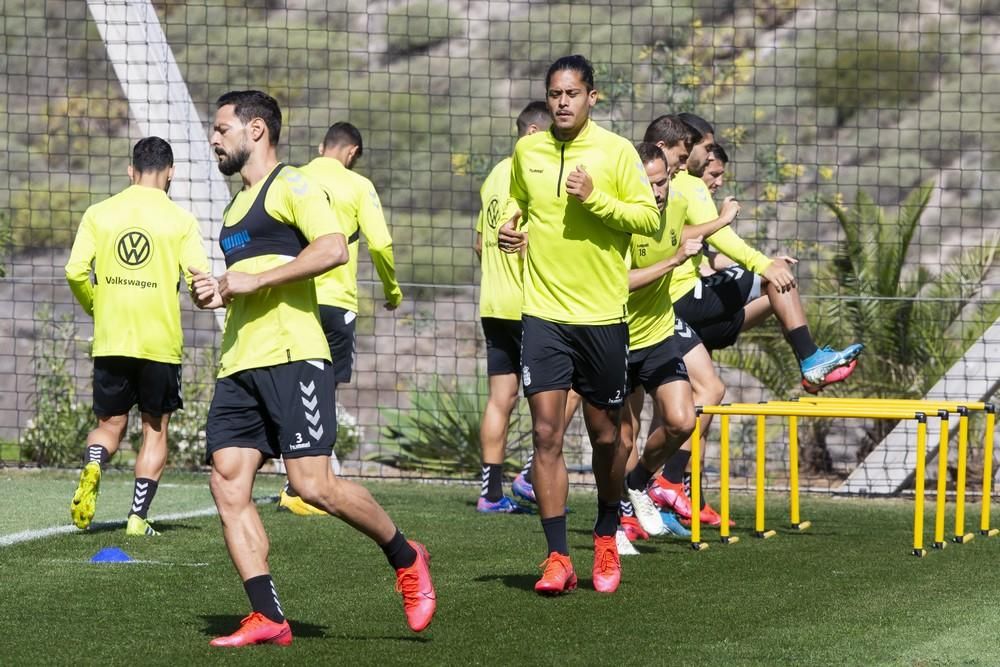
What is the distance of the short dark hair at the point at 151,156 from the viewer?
29.8ft

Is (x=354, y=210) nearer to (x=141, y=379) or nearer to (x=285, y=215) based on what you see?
(x=141, y=379)

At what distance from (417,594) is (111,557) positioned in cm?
259

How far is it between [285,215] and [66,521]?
4.35m

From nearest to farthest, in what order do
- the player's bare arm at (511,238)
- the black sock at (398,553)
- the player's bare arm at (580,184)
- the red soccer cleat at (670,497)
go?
the black sock at (398,553) → the player's bare arm at (580,184) → the player's bare arm at (511,238) → the red soccer cleat at (670,497)

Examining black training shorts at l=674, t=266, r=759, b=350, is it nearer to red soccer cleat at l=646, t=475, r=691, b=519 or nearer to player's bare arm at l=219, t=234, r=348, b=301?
red soccer cleat at l=646, t=475, r=691, b=519

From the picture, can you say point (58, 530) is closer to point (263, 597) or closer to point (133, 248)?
point (133, 248)

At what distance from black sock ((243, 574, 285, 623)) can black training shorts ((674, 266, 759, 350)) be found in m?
4.49

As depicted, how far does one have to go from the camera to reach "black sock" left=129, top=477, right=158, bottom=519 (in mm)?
8938

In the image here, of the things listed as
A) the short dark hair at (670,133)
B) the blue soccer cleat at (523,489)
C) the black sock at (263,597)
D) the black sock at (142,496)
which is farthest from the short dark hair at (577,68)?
the blue soccer cleat at (523,489)

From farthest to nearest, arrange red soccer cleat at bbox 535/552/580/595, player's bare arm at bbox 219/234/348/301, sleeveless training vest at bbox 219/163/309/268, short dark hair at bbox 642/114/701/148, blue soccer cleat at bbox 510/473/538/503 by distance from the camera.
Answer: blue soccer cleat at bbox 510/473/538/503 → short dark hair at bbox 642/114/701/148 → red soccer cleat at bbox 535/552/580/595 → sleeveless training vest at bbox 219/163/309/268 → player's bare arm at bbox 219/234/348/301

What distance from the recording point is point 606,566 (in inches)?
284

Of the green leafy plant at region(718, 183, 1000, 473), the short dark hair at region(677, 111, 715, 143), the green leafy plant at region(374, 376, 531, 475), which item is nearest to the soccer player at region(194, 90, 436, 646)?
the short dark hair at region(677, 111, 715, 143)

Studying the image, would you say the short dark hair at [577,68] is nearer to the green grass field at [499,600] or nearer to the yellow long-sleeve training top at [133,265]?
the green grass field at [499,600]

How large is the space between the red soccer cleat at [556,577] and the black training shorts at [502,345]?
3303 millimetres
